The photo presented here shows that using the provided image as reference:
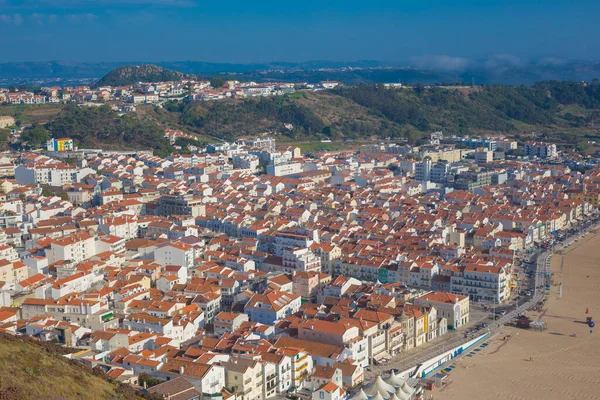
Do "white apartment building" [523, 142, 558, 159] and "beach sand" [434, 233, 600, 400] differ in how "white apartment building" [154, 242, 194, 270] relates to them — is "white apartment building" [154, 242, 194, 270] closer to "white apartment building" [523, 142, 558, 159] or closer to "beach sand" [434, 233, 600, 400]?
"beach sand" [434, 233, 600, 400]

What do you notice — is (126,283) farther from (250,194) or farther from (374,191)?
(374,191)

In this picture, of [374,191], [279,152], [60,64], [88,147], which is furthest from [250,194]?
[60,64]

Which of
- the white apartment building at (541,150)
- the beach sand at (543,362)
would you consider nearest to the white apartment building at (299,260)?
the beach sand at (543,362)

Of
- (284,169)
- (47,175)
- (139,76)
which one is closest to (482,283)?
(284,169)

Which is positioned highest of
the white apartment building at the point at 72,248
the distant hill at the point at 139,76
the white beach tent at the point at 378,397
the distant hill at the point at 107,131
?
the distant hill at the point at 139,76

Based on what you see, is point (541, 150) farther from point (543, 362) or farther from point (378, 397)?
point (378, 397)

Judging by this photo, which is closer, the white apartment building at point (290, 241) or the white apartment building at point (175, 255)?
the white apartment building at point (175, 255)

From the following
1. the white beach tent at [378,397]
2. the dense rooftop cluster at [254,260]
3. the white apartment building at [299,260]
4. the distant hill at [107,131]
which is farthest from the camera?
the distant hill at [107,131]

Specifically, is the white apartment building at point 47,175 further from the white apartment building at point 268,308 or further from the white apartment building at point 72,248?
the white apartment building at point 268,308
